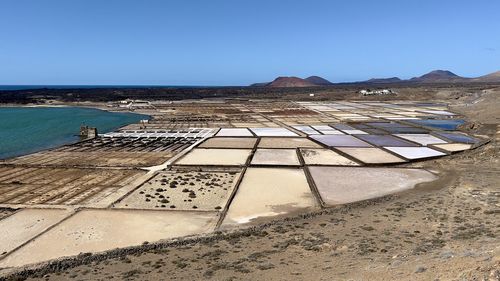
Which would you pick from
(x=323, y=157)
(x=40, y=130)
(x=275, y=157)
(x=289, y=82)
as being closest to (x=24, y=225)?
(x=275, y=157)

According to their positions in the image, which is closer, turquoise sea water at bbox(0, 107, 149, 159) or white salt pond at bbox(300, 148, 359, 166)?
white salt pond at bbox(300, 148, 359, 166)

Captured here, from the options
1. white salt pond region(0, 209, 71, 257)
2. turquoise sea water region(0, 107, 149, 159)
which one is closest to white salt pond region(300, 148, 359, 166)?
white salt pond region(0, 209, 71, 257)

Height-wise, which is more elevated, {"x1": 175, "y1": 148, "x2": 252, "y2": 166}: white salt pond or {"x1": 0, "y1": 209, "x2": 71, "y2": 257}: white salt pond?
{"x1": 175, "y1": 148, "x2": 252, "y2": 166}: white salt pond

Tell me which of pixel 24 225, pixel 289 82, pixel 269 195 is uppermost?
pixel 289 82

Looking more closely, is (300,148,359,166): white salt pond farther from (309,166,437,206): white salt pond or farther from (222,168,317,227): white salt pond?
(222,168,317,227): white salt pond

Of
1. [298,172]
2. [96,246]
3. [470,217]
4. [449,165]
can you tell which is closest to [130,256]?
[96,246]

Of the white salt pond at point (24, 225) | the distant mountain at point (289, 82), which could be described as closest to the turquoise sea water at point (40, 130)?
the white salt pond at point (24, 225)

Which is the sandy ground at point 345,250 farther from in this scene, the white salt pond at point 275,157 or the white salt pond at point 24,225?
the white salt pond at point 275,157

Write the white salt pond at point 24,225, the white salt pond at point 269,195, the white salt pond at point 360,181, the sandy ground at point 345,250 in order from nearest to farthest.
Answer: the sandy ground at point 345,250 → the white salt pond at point 24,225 → the white salt pond at point 269,195 → the white salt pond at point 360,181

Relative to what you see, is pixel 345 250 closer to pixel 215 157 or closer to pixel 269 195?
pixel 269 195
